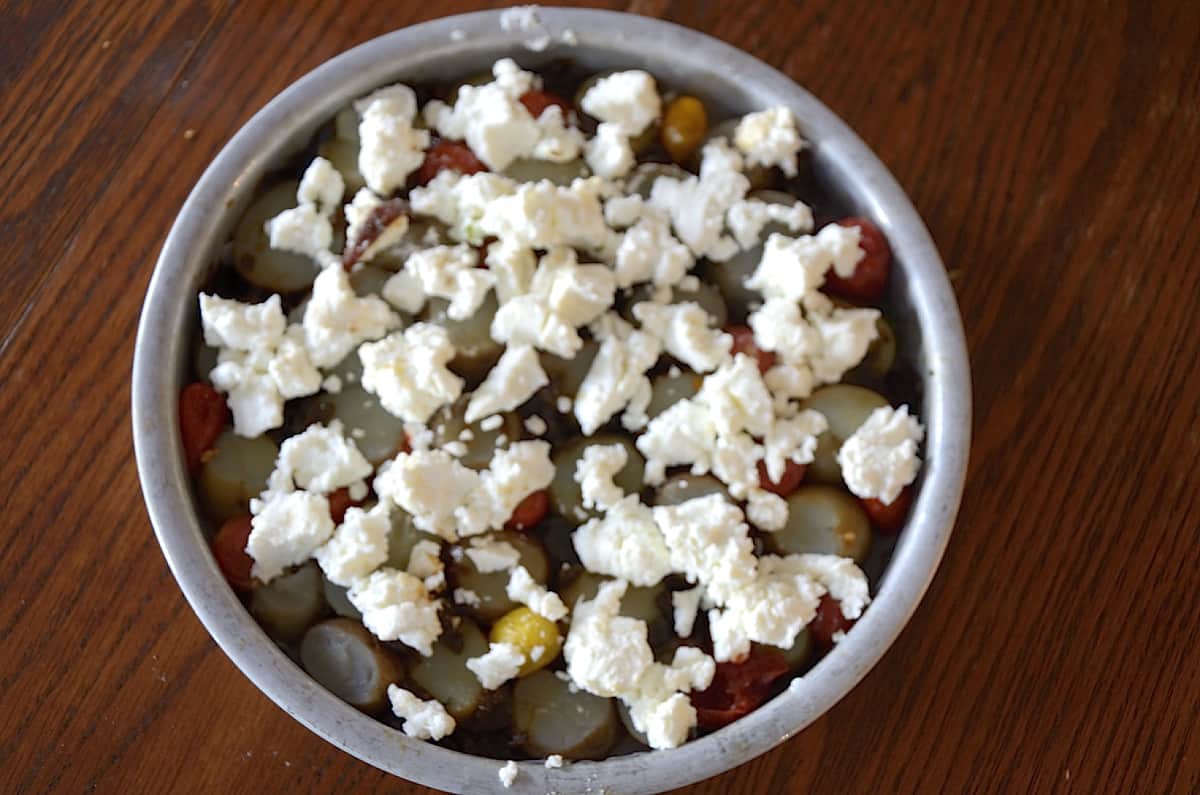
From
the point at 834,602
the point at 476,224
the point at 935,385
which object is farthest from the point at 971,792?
the point at 476,224

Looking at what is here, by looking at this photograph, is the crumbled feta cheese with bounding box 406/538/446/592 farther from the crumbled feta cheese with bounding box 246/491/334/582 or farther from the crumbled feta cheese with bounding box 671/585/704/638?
the crumbled feta cheese with bounding box 671/585/704/638

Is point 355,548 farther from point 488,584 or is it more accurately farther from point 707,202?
point 707,202

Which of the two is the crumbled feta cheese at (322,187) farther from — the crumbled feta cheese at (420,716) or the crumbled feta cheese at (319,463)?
the crumbled feta cheese at (420,716)

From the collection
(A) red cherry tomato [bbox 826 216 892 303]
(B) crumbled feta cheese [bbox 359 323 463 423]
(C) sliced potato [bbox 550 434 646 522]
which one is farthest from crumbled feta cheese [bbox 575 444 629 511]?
(A) red cherry tomato [bbox 826 216 892 303]

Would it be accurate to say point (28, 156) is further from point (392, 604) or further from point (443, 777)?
point (443, 777)

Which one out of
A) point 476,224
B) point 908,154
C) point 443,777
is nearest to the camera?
point 443,777

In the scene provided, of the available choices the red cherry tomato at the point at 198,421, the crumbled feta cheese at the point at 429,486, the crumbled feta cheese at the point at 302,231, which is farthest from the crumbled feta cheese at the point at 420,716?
the crumbled feta cheese at the point at 302,231
